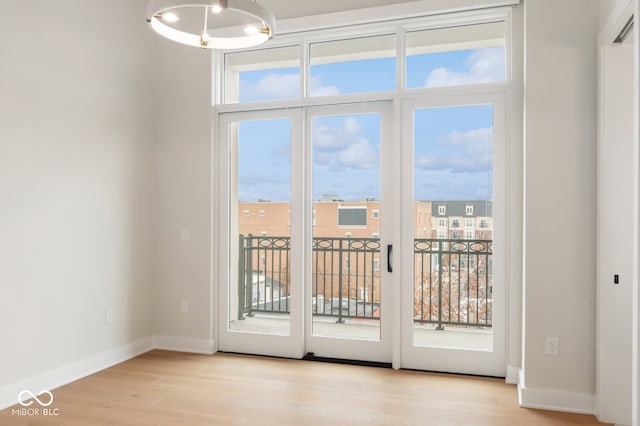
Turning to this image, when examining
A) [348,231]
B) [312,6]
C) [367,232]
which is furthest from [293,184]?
[312,6]

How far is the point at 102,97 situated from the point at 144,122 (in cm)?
53

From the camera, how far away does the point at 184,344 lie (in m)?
4.31

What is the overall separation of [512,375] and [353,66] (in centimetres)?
285

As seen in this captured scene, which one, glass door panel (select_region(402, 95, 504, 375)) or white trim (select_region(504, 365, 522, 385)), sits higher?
glass door panel (select_region(402, 95, 504, 375))

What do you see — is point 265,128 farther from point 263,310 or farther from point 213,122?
point 263,310

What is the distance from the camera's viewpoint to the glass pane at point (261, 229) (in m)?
4.16

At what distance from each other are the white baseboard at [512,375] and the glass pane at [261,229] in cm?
187

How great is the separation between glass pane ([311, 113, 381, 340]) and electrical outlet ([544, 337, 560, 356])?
1337mm

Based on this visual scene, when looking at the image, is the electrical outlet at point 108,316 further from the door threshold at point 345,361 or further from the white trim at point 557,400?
the white trim at point 557,400

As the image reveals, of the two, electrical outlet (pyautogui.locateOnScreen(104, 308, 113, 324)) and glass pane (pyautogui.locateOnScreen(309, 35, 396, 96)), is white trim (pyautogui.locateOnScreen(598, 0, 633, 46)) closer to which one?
glass pane (pyautogui.locateOnScreen(309, 35, 396, 96))

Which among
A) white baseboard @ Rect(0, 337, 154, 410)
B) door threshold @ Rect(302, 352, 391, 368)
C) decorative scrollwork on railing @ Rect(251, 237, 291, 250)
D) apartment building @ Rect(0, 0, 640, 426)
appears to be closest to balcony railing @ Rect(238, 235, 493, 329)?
decorative scrollwork on railing @ Rect(251, 237, 291, 250)

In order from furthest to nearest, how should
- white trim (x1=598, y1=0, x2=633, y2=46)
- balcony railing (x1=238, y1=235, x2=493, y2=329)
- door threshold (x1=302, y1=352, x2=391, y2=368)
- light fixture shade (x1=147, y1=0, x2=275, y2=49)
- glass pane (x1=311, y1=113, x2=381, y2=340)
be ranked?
glass pane (x1=311, y1=113, x2=381, y2=340)
door threshold (x1=302, y1=352, x2=391, y2=368)
balcony railing (x1=238, y1=235, x2=493, y2=329)
white trim (x1=598, y1=0, x2=633, y2=46)
light fixture shade (x1=147, y1=0, x2=275, y2=49)

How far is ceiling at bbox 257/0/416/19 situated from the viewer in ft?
12.6

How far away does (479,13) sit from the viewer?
11.9ft
